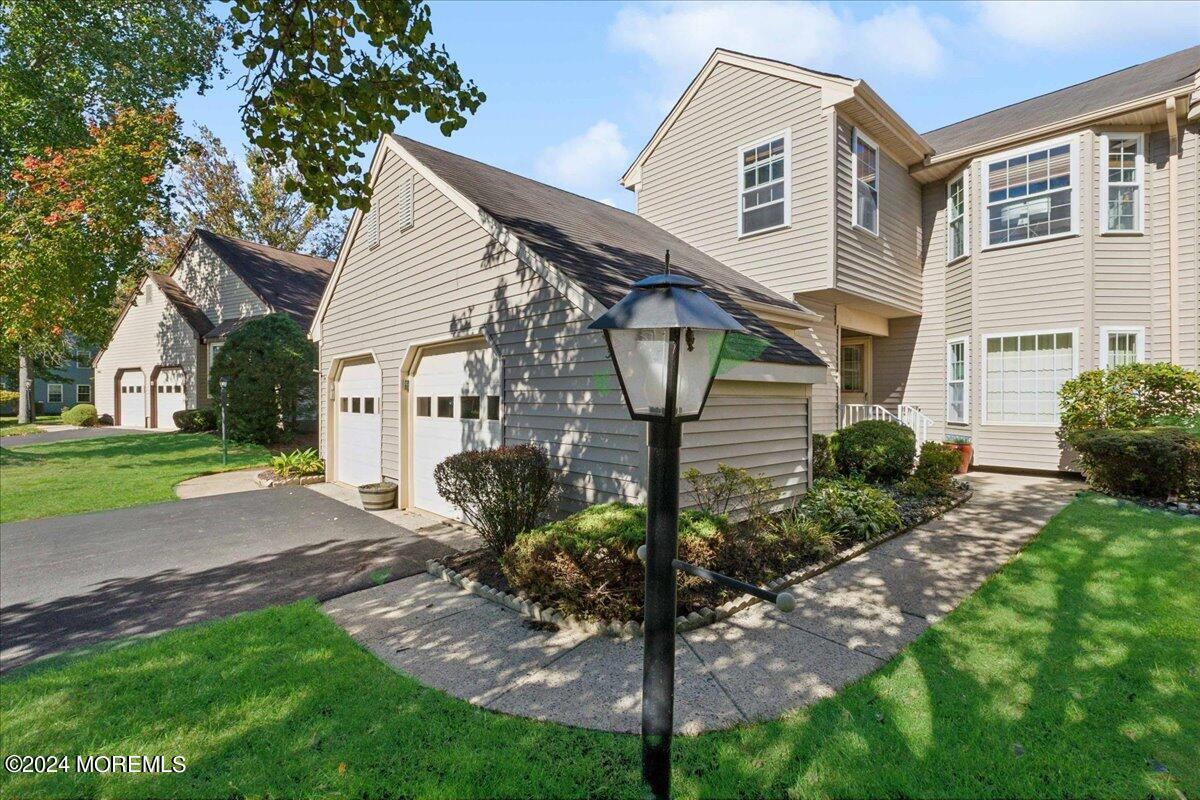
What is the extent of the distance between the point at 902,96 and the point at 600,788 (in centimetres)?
1376

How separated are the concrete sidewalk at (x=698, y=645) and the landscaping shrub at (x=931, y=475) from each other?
2.49m

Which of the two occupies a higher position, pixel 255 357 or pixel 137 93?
pixel 137 93

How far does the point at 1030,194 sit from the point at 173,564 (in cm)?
1567

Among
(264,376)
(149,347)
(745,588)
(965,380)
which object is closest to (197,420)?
(264,376)

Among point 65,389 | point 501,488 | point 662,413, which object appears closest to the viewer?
point 662,413

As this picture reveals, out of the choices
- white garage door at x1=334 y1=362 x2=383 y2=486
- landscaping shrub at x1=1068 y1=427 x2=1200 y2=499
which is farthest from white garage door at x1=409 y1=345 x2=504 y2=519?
landscaping shrub at x1=1068 y1=427 x2=1200 y2=499

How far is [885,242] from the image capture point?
1127 centimetres

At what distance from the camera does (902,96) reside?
11352 millimetres

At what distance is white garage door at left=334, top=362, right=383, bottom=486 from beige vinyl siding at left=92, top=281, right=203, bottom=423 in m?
14.7

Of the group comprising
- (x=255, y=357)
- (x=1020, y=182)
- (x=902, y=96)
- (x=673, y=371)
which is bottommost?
(x=673, y=371)

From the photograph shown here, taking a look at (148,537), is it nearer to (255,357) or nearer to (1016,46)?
(255,357)

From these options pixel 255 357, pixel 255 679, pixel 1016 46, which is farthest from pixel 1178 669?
pixel 255 357

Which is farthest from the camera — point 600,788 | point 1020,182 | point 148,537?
point 1020,182

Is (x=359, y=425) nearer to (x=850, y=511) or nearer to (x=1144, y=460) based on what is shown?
(x=850, y=511)
